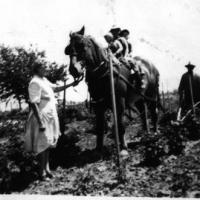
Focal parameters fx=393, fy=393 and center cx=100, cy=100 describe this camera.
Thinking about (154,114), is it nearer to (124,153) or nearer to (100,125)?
(100,125)

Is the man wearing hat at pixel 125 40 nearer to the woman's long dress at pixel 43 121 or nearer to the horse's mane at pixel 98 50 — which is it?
the horse's mane at pixel 98 50

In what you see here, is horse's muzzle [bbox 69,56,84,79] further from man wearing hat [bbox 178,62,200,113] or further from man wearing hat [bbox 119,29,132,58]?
man wearing hat [bbox 178,62,200,113]

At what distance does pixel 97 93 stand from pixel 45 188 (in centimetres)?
234

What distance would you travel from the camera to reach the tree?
32.6 metres

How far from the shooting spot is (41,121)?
6.59m

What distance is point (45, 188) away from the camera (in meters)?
6.40

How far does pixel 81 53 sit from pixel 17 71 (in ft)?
90.4

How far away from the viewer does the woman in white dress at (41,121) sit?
6.62m

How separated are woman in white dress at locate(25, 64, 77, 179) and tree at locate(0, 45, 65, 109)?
2390cm

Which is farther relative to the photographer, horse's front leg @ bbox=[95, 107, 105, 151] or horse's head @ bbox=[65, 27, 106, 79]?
horse's front leg @ bbox=[95, 107, 105, 151]

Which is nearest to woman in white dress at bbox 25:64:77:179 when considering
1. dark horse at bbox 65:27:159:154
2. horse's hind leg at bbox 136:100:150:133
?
dark horse at bbox 65:27:159:154

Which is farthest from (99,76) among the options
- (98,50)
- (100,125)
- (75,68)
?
(100,125)

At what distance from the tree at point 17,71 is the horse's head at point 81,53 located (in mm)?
23250

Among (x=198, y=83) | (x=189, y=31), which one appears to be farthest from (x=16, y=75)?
(x=189, y=31)
